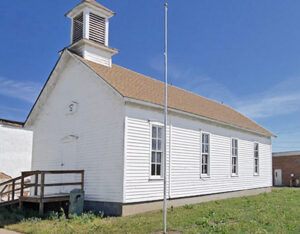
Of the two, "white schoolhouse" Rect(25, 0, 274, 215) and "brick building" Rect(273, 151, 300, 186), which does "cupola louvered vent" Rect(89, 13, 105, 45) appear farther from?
"brick building" Rect(273, 151, 300, 186)

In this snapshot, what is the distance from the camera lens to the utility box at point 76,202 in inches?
483

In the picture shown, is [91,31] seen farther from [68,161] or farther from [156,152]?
[156,152]

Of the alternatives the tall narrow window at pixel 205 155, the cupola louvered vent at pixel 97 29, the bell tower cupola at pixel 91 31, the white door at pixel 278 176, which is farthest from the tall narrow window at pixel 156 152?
the white door at pixel 278 176

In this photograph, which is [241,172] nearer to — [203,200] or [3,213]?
[203,200]

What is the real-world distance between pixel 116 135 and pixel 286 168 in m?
31.5

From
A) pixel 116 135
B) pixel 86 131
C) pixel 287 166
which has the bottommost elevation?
pixel 287 166

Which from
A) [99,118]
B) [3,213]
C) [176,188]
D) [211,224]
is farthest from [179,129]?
[3,213]

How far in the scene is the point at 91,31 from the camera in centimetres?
1570

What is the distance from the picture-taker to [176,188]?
14383 mm

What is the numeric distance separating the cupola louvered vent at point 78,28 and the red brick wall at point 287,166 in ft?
100

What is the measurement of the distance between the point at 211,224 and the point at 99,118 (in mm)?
5959

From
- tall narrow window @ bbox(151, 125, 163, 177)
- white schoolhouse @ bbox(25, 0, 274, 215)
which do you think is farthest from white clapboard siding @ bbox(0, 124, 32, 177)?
tall narrow window @ bbox(151, 125, 163, 177)

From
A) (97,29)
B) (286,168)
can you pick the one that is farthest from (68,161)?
(286,168)

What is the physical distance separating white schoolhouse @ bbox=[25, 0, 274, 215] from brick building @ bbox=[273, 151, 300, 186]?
21286 millimetres
